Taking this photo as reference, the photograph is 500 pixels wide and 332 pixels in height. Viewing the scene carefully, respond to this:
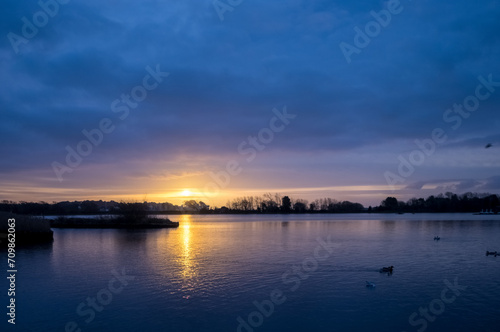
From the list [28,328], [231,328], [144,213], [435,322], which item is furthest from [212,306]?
[144,213]

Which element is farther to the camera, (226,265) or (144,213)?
(144,213)

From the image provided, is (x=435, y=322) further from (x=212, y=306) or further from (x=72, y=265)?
(x=72, y=265)

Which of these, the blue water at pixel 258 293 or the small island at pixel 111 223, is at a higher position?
the blue water at pixel 258 293

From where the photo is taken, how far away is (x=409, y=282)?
63.2 feet

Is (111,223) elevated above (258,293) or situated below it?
below

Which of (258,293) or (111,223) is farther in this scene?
(111,223)

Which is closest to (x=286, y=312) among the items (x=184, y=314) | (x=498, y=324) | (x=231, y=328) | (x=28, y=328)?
(x=231, y=328)

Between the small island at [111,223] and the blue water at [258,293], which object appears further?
the small island at [111,223]

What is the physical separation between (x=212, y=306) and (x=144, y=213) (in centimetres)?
6074

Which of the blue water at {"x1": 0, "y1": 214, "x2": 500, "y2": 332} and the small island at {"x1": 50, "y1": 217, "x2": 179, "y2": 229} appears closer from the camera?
the blue water at {"x1": 0, "y1": 214, "x2": 500, "y2": 332}

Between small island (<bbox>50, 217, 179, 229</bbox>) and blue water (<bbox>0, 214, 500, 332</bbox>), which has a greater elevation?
blue water (<bbox>0, 214, 500, 332</bbox>)

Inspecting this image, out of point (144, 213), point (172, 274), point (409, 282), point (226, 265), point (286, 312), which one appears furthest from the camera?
point (144, 213)

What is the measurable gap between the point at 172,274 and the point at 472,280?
1676 centimetres

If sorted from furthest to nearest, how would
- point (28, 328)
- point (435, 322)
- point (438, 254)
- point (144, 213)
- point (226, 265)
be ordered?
1. point (144, 213)
2. point (438, 254)
3. point (226, 265)
4. point (435, 322)
5. point (28, 328)
